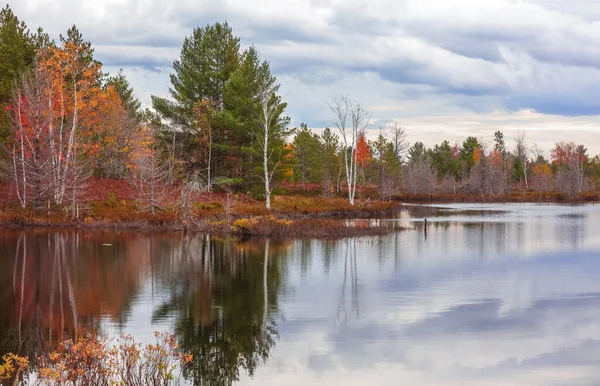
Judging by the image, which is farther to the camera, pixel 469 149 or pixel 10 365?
pixel 469 149

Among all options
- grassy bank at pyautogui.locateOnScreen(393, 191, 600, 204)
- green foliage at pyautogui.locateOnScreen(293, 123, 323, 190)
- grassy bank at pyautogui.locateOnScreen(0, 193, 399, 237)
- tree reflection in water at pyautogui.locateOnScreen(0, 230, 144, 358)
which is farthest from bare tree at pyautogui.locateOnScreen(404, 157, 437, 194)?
tree reflection in water at pyautogui.locateOnScreen(0, 230, 144, 358)

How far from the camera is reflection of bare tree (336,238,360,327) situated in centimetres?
1831

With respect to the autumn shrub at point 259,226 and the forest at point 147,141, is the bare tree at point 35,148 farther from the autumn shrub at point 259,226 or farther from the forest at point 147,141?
the autumn shrub at point 259,226

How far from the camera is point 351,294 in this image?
21.5 metres

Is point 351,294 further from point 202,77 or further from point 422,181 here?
point 422,181

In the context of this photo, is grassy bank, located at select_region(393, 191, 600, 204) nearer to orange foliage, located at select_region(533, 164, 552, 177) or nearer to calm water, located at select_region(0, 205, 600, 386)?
orange foliage, located at select_region(533, 164, 552, 177)

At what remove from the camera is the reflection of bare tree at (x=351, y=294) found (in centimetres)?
1831

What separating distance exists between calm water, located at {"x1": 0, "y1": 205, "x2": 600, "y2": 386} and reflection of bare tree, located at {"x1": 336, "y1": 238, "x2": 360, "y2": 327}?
7cm

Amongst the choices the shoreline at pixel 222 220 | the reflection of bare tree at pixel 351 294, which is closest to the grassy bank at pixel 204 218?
the shoreline at pixel 222 220

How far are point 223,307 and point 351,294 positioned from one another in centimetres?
457

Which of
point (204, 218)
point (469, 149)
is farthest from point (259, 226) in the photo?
point (469, 149)

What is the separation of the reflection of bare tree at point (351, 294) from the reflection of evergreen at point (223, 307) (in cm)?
196

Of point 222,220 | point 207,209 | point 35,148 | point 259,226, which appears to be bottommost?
point 259,226

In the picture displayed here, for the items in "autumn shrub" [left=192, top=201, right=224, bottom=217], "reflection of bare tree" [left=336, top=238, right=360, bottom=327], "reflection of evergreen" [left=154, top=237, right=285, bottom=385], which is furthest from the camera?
"autumn shrub" [left=192, top=201, right=224, bottom=217]
